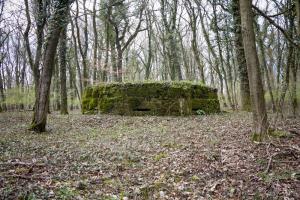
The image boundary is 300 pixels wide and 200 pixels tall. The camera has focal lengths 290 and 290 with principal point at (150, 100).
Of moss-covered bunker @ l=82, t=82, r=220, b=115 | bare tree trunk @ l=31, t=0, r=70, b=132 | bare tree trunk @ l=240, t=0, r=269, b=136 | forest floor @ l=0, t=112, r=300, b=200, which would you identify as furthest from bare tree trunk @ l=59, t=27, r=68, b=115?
bare tree trunk @ l=240, t=0, r=269, b=136

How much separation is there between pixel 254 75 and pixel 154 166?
289cm

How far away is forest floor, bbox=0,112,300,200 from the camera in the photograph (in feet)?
13.8

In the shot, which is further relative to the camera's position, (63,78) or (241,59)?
(63,78)

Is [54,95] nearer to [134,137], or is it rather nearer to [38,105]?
[38,105]

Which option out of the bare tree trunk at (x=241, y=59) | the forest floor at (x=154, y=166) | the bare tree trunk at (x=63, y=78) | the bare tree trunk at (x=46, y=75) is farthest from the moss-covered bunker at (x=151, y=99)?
the forest floor at (x=154, y=166)

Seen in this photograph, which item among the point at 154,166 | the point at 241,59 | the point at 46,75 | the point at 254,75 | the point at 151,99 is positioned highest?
the point at 241,59

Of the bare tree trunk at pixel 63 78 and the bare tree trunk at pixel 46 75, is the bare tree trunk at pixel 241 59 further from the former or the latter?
the bare tree trunk at pixel 63 78

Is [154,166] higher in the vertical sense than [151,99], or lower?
lower

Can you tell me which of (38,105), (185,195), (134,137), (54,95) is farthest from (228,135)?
(54,95)

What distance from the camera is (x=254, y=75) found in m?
6.21

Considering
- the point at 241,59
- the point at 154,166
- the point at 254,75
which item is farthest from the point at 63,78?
the point at 254,75

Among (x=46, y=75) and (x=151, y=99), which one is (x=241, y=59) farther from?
(x=46, y=75)

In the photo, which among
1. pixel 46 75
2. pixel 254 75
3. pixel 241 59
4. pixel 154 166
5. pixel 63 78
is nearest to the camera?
pixel 154 166

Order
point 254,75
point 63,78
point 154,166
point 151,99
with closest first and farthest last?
1. point 154,166
2. point 254,75
3. point 151,99
4. point 63,78
